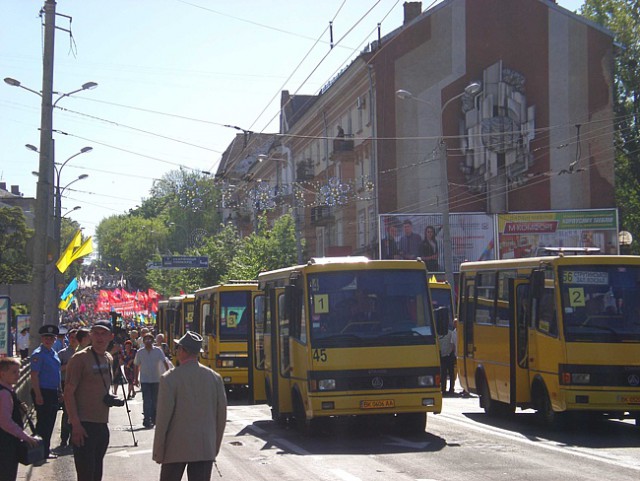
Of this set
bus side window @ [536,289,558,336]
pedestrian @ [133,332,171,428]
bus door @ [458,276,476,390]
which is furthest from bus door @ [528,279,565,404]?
pedestrian @ [133,332,171,428]

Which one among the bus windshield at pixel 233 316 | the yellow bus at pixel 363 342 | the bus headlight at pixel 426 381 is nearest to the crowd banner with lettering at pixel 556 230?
the bus windshield at pixel 233 316

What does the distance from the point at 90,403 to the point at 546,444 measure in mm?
6947

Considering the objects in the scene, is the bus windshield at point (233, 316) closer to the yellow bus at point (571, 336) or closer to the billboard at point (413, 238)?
the yellow bus at point (571, 336)

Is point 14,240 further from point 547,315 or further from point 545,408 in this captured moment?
point 547,315

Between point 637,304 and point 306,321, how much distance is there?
184 inches

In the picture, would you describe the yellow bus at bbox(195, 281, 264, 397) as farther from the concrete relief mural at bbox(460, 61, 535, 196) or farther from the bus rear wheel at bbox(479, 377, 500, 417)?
the concrete relief mural at bbox(460, 61, 535, 196)

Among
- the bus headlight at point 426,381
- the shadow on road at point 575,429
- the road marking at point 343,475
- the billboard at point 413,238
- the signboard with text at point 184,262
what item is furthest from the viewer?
the signboard with text at point 184,262

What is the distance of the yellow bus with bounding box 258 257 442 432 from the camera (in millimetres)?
14750

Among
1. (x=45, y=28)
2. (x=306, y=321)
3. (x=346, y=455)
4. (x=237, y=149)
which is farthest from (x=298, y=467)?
(x=237, y=149)

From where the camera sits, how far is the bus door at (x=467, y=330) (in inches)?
751

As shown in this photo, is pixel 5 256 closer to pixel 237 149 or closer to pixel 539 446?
pixel 237 149

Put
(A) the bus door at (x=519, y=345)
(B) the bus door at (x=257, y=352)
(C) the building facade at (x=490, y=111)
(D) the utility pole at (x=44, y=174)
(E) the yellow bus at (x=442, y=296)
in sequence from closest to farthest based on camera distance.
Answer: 1. (A) the bus door at (x=519, y=345)
2. (B) the bus door at (x=257, y=352)
3. (D) the utility pole at (x=44, y=174)
4. (E) the yellow bus at (x=442, y=296)
5. (C) the building facade at (x=490, y=111)

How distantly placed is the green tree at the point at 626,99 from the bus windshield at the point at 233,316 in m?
36.2

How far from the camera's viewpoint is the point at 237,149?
99188 mm
